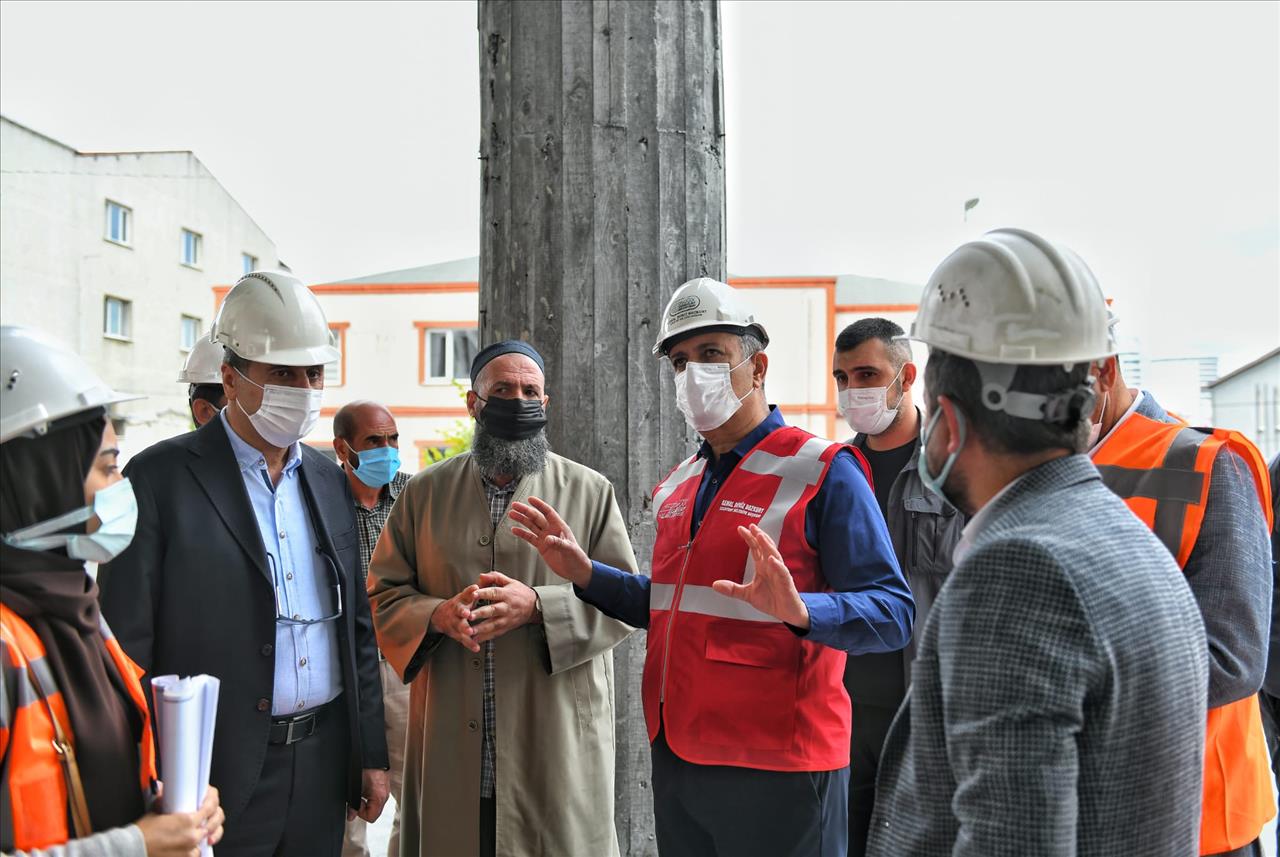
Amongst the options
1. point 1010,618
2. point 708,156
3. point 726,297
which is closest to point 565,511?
point 726,297

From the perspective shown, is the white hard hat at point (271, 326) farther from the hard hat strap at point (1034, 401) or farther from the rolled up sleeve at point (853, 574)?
the hard hat strap at point (1034, 401)

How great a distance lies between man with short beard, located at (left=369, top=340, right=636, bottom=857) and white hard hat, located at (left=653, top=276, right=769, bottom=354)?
52 centimetres

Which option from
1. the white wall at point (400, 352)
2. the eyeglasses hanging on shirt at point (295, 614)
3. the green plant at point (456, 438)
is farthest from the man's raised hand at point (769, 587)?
the white wall at point (400, 352)

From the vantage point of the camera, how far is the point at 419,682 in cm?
292

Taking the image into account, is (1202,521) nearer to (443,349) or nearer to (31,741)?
(31,741)

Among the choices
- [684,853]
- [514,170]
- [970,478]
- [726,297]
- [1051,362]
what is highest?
[514,170]

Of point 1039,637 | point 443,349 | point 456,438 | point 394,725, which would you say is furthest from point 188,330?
point 1039,637

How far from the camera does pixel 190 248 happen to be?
30656 millimetres

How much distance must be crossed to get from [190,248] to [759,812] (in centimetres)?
3214

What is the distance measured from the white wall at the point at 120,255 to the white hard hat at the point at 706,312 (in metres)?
23.2

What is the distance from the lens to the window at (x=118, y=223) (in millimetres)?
27250

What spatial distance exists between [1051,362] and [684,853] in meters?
1.58

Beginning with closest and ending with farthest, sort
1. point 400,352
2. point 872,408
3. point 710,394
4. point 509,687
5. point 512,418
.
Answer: point 710,394 < point 509,687 < point 512,418 < point 872,408 < point 400,352

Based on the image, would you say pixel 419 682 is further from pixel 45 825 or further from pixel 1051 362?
pixel 1051 362
